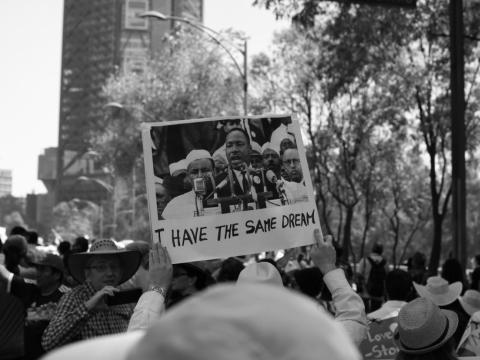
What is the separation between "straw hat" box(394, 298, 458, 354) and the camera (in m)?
3.66

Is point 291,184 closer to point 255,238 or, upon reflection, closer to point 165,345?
point 255,238

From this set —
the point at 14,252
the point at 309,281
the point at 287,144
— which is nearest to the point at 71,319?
Answer: the point at 287,144

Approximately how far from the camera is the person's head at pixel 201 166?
4.38 meters

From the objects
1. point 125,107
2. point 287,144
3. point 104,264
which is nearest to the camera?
point 287,144

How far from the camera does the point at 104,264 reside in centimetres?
495

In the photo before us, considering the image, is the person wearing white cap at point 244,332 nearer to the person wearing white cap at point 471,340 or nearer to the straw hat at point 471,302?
the person wearing white cap at point 471,340

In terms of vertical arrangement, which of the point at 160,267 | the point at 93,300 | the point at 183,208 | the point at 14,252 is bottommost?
the point at 14,252

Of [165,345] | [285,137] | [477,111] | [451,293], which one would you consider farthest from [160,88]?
[165,345]

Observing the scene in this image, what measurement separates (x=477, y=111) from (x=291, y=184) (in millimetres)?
23012

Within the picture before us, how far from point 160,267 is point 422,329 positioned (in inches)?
43.5

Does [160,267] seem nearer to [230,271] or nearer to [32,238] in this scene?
[230,271]

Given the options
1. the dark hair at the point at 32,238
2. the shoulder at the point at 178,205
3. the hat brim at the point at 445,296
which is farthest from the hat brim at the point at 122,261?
the dark hair at the point at 32,238

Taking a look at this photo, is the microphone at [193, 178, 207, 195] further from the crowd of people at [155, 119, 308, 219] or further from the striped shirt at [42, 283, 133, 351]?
the striped shirt at [42, 283, 133, 351]

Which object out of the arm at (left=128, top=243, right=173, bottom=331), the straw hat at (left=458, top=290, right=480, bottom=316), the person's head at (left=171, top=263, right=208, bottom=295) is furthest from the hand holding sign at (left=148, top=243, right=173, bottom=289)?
the straw hat at (left=458, top=290, right=480, bottom=316)
